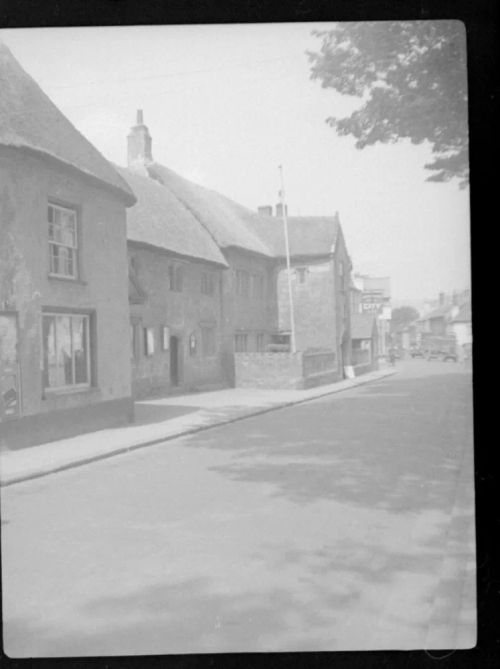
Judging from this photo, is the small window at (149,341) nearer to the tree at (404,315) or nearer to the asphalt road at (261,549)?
the asphalt road at (261,549)

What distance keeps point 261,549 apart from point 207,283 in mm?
4985

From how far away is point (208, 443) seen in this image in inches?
372

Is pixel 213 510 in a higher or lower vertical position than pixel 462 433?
lower

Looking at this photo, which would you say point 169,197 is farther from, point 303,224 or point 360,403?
point 360,403

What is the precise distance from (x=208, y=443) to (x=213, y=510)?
3.69 m

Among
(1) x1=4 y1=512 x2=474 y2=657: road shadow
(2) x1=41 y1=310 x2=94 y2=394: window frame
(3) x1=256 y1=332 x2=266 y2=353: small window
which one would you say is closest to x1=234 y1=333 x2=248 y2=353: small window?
(3) x1=256 y1=332 x2=266 y2=353: small window

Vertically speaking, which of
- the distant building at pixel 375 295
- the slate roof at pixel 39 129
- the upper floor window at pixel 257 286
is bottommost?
the distant building at pixel 375 295

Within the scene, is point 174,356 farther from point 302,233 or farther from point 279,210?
point 279,210

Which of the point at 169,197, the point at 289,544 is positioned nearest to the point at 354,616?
the point at 289,544

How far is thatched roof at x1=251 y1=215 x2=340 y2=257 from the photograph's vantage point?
608 cm

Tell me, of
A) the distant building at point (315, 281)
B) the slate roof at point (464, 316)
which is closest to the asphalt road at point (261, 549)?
the slate roof at point (464, 316)

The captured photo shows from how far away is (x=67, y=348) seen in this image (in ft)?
22.6

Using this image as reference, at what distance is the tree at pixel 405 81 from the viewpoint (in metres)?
5.05

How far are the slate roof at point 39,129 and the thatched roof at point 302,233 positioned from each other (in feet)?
6.04
